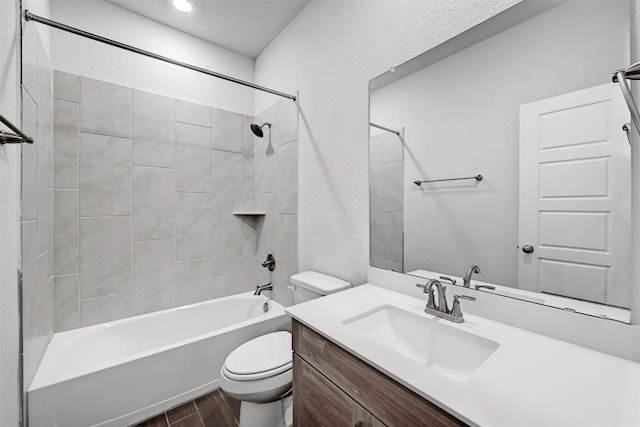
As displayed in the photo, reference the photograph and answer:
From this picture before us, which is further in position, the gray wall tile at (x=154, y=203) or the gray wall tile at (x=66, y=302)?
the gray wall tile at (x=154, y=203)

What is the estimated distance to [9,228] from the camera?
101cm

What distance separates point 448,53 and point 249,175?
192cm

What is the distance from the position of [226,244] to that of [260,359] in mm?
1255

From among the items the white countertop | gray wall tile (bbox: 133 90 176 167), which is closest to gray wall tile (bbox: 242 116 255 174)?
gray wall tile (bbox: 133 90 176 167)

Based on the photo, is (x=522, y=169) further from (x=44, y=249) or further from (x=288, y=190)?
(x=44, y=249)

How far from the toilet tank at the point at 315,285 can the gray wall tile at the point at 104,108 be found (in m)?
1.68

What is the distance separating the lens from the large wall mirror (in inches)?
30.3

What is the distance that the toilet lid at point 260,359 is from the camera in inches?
50.9

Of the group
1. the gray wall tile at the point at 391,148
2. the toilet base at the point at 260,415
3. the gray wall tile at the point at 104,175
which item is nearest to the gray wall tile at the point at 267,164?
the gray wall tile at the point at 104,175

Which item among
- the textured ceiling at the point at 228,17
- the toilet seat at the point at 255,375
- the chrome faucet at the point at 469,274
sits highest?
the textured ceiling at the point at 228,17

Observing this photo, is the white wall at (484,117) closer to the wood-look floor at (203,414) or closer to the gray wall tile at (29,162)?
the wood-look floor at (203,414)

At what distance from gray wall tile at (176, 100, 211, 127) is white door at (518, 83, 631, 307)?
7.38ft

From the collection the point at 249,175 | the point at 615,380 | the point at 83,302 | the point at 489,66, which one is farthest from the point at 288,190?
the point at 615,380

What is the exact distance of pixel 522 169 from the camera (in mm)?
935
